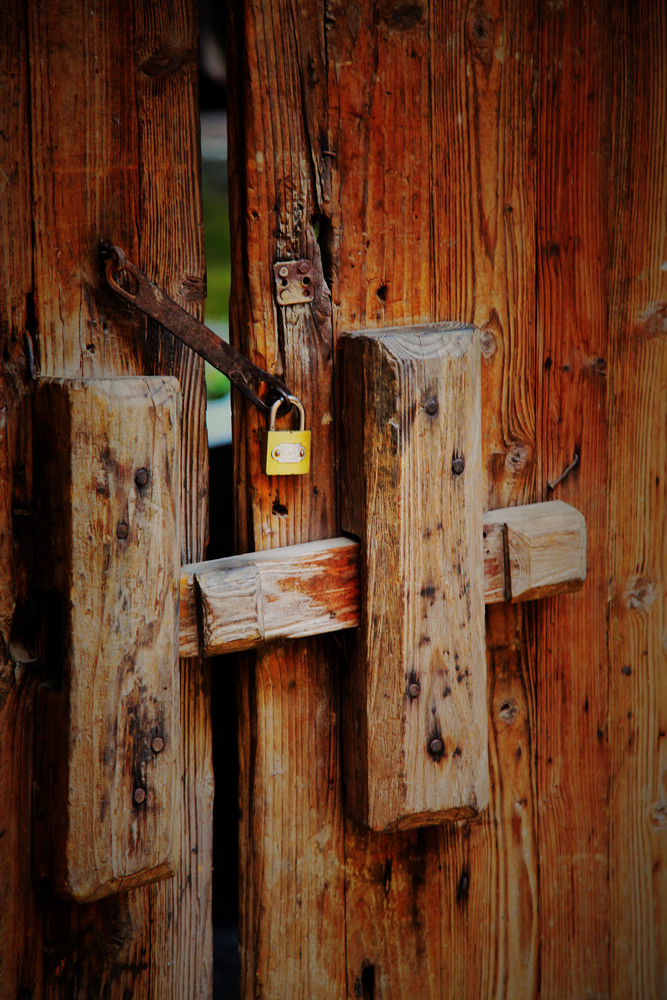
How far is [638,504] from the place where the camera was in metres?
1.33

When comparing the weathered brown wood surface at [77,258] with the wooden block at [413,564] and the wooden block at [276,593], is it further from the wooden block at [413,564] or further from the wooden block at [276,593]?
the wooden block at [413,564]

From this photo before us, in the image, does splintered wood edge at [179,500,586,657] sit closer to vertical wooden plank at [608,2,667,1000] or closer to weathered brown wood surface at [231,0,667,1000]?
Answer: weathered brown wood surface at [231,0,667,1000]

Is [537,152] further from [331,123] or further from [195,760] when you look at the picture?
[195,760]

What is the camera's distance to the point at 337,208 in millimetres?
1050

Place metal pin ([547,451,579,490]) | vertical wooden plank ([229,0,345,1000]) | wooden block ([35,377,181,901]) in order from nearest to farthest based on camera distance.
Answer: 1. wooden block ([35,377,181,901])
2. vertical wooden plank ([229,0,345,1000])
3. metal pin ([547,451,579,490])

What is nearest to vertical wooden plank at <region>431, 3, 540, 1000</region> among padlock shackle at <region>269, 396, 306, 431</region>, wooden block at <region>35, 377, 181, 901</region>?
padlock shackle at <region>269, 396, 306, 431</region>

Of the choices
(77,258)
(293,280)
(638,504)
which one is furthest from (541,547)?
(77,258)

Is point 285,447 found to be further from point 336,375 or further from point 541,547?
point 541,547

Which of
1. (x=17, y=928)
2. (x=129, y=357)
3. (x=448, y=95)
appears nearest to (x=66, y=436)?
(x=129, y=357)

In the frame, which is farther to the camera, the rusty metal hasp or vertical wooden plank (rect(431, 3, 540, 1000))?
vertical wooden plank (rect(431, 3, 540, 1000))

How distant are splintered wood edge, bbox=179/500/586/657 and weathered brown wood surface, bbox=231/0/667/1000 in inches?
2.4

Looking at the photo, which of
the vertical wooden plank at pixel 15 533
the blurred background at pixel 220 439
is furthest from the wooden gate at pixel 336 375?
the blurred background at pixel 220 439

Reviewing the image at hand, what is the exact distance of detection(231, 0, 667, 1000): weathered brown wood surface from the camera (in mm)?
1040

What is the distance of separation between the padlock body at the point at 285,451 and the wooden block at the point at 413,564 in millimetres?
65
